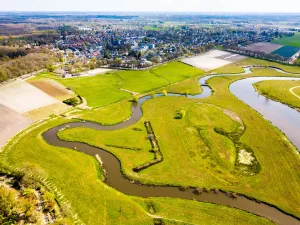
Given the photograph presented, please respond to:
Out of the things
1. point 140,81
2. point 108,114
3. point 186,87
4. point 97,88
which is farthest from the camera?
point 140,81

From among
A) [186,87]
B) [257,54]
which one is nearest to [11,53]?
[186,87]

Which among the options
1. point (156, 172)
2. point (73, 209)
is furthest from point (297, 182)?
point (73, 209)

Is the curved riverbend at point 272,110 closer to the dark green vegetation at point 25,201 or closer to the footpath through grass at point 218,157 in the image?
the footpath through grass at point 218,157

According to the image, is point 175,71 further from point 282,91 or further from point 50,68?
point 50,68

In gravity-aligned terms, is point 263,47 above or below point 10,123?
below

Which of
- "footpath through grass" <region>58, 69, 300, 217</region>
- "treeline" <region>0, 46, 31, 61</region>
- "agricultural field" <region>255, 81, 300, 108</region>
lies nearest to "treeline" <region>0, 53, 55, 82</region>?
"treeline" <region>0, 46, 31, 61</region>

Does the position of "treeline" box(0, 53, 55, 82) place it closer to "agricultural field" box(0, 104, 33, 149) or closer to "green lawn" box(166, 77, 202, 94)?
"agricultural field" box(0, 104, 33, 149)

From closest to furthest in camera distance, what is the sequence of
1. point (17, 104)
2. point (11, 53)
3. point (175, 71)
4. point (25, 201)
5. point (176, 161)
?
point (25, 201) → point (176, 161) → point (17, 104) → point (175, 71) → point (11, 53)

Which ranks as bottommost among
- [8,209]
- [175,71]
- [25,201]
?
[175,71]
